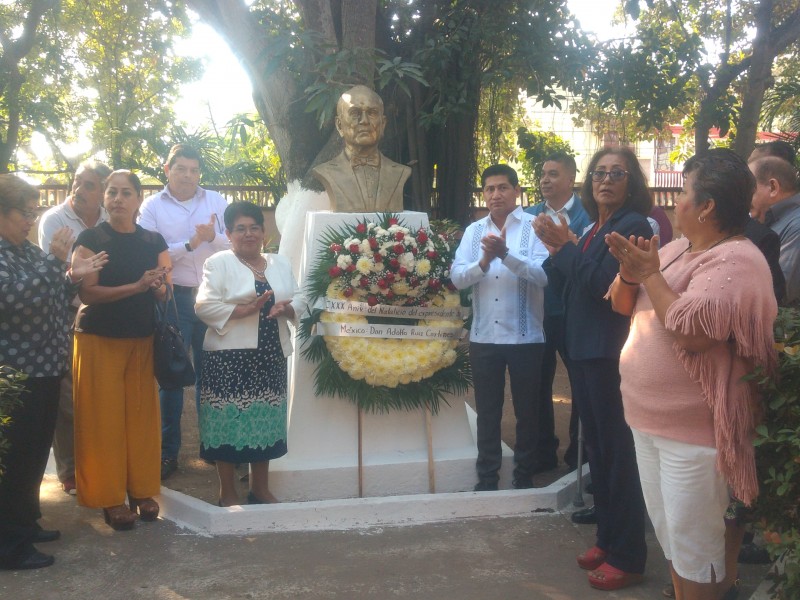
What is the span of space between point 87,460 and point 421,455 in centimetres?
202

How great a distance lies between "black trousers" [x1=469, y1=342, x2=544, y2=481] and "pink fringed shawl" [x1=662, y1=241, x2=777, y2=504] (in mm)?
A: 1881

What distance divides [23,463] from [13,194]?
4.38 feet

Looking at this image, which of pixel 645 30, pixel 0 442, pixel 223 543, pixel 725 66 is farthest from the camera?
pixel 725 66

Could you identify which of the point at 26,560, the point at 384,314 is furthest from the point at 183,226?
the point at 26,560

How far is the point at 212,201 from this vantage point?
5.95m

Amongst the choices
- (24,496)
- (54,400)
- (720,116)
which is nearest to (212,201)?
(54,400)

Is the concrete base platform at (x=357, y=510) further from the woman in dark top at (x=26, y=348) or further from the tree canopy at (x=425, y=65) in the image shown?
the tree canopy at (x=425, y=65)

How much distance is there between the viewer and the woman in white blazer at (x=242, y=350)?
15.3 ft

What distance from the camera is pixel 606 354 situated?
150 inches

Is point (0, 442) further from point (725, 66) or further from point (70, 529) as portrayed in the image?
point (725, 66)

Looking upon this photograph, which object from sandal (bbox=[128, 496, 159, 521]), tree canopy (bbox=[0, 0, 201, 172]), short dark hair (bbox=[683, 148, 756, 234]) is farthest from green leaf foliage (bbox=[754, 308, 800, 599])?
tree canopy (bbox=[0, 0, 201, 172])

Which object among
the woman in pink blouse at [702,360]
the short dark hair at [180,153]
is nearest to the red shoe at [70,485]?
the short dark hair at [180,153]

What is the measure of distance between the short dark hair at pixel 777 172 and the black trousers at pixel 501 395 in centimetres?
153

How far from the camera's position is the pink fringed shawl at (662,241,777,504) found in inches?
111
